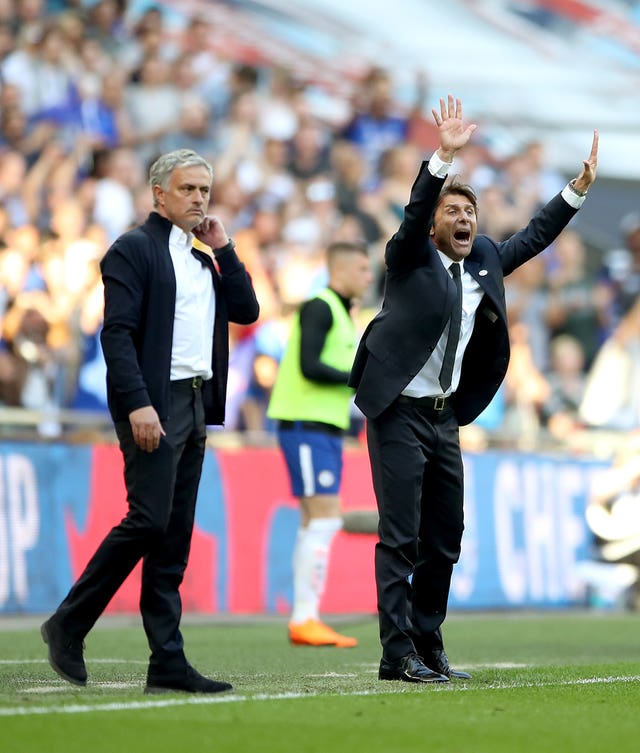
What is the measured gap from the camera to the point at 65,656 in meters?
6.41

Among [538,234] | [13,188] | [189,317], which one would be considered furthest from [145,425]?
[13,188]

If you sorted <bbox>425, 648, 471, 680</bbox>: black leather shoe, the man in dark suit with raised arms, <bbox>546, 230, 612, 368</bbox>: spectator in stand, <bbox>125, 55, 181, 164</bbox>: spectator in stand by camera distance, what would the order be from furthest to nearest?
<bbox>546, 230, 612, 368</bbox>: spectator in stand, <bbox>125, 55, 181, 164</bbox>: spectator in stand, <bbox>425, 648, 471, 680</bbox>: black leather shoe, the man in dark suit with raised arms

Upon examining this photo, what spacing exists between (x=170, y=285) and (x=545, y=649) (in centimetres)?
429

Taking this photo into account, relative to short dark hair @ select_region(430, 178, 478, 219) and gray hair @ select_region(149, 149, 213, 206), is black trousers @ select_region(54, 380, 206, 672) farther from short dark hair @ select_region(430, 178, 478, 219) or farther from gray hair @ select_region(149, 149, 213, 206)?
short dark hair @ select_region(430, 178, 478, 219)

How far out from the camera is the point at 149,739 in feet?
15.8

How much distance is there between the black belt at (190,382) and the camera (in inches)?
255

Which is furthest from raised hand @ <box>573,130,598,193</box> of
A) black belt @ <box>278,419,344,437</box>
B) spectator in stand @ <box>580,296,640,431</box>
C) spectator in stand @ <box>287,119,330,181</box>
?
spectator in stand @ <box>580,296,640,431</box>

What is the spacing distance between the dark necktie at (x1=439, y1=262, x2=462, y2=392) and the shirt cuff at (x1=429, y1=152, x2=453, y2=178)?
65 centimetres

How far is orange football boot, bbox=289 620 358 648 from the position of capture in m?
9.91

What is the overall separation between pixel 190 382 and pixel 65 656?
1194 mm

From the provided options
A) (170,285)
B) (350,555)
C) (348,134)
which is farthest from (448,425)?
(348,134)

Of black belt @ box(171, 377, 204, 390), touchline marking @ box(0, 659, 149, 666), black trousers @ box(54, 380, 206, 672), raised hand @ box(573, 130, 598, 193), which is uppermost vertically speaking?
raised hand @ box(573, 130, 598, 193)

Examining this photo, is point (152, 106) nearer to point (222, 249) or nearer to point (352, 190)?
point (352, 190)

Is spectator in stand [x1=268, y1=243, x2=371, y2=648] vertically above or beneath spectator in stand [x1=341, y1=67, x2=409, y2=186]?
beneath
